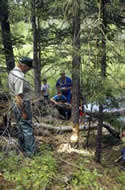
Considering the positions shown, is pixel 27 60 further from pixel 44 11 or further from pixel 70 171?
pixel 44 11

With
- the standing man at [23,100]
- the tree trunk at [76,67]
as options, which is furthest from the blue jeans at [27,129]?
the tree trunk at [76,67]

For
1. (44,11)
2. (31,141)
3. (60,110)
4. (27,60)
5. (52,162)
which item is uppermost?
(44,11)

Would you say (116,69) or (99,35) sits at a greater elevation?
(99,35)

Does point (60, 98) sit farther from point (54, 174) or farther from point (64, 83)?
point (54, 174)

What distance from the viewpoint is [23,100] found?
13.2ft

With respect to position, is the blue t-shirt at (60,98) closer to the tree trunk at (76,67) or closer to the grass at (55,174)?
the tree trunk at (76,67)

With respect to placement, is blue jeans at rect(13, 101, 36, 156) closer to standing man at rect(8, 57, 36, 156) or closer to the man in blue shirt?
standing man at rect(8, 57, 36, 156)

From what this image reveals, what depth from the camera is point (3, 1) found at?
711cm

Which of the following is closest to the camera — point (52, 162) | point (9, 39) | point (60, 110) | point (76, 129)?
point (52, 162)

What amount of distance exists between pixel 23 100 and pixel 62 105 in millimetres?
4149

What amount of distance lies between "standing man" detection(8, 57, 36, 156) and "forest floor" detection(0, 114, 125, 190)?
→ 0.95ft

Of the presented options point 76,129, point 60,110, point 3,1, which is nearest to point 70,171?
point 76,129

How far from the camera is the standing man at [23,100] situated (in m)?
3.90

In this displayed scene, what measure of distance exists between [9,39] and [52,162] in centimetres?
538
